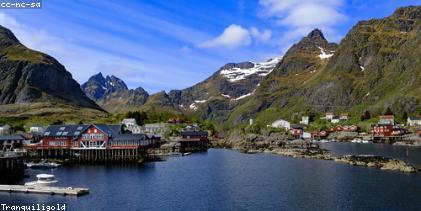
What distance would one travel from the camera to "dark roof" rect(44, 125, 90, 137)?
130425mm

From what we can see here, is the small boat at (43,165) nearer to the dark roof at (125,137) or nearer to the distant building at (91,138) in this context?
the distant building at (91,138)

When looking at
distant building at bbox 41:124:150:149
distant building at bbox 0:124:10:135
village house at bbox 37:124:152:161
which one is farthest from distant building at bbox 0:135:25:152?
distant building at bbox 0:124:10:135

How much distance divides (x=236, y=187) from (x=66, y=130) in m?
67.8

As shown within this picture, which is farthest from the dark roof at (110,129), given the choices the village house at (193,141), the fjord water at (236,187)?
the village house at (193,141)

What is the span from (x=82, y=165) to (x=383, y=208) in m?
75.1

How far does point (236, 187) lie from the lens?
267 ft

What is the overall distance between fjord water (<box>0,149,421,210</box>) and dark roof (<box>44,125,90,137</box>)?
62.4 ft

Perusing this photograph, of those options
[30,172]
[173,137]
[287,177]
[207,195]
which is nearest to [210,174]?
[287,177]

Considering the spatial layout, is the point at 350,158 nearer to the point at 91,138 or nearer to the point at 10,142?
the point at 91,138

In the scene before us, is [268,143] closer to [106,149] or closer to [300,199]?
[106,149]

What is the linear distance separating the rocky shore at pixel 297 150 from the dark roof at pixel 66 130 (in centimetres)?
5501

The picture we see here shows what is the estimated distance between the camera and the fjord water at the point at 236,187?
6619 cm

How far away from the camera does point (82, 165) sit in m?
116

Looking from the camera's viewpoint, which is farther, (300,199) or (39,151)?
(39,151)
